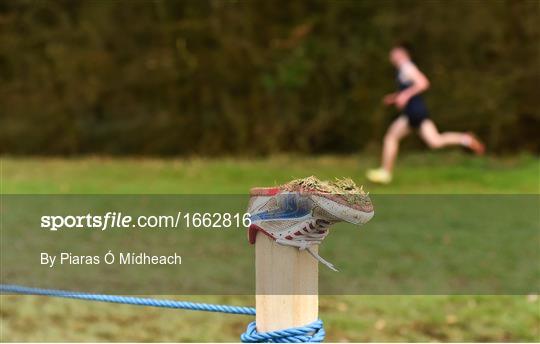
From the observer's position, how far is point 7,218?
954cm

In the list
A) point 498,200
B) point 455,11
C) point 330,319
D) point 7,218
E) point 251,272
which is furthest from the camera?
point 455,11

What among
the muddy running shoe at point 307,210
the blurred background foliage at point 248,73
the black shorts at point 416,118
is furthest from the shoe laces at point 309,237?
the blurred background foliage at point 248,73

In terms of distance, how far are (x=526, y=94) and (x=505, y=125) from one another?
699 millimetres

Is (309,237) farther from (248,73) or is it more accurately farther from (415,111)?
(248,73)

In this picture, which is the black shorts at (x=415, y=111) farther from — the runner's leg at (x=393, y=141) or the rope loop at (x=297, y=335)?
the rope loop at (x=297, y=335)

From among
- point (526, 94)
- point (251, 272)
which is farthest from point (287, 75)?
point (251, 272)

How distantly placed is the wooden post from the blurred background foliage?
14399mm

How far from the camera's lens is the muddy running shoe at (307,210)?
218cm

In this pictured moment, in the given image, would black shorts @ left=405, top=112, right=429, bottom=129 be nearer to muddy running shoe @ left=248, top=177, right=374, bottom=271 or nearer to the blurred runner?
the blurred runner

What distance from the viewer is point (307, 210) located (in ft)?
7.43

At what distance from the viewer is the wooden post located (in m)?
2.27

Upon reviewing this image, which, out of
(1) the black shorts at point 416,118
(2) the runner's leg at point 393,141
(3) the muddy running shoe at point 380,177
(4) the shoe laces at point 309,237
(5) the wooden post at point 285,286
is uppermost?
(1) the black shorts at point 416,118

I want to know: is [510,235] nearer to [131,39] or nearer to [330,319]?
[330,319]
